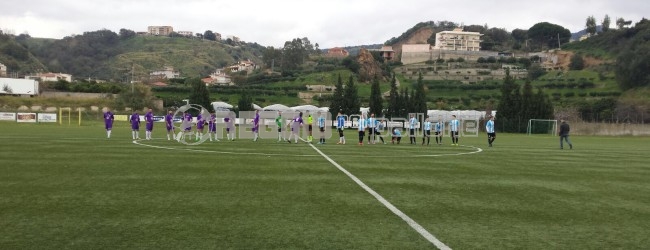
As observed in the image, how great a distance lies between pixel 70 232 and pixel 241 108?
71660 mm

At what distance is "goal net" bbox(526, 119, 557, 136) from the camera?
65000 millimetres

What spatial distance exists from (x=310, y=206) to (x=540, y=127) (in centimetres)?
6230

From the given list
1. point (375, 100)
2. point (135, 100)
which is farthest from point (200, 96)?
point (375, 100)

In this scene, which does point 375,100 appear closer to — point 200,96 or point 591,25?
point 200,96

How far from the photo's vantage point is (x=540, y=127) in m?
66.0

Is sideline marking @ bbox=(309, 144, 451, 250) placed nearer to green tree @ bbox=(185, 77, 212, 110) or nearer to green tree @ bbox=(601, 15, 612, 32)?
green tree @ bbox=(185, 77, 212, 110)

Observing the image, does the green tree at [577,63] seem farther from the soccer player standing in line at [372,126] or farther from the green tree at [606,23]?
the soccer player standing in line at [372,126]

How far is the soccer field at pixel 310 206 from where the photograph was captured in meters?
7.38

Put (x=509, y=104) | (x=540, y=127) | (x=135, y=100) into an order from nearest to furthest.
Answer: (x=540, y=127) < (x=509, y=104) < (x=135, y=100)

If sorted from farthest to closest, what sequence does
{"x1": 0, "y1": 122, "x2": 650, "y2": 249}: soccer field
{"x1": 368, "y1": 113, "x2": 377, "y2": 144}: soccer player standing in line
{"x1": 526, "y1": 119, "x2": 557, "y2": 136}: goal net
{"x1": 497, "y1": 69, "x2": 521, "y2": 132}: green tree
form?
{"x1": 497, "y1": 69, "x2": 521, "y2": 132}: green tree → {"x1": 526, "y1": 119, "x2": 557, "y2": 136}: goal net → {"x1": 368, "y1": 113, "x2": 377, "y2": 144}: soccer player standing in line → {"x1": 0, "y1": 122, "x2": 650, "y2": 249}: soccer field

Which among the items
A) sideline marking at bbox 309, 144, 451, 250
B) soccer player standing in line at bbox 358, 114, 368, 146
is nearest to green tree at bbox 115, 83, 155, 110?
soccer player standing in line at bbox 358, 114, 368, 146

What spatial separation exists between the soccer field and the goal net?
5046 centimetres

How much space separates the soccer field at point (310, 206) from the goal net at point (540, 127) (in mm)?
50462

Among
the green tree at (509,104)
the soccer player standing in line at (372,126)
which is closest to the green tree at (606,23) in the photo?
the green tree at (509,104)
